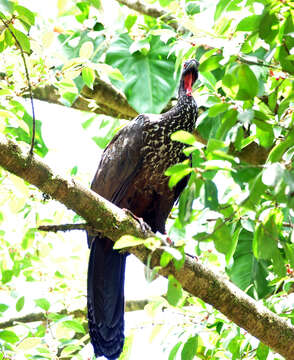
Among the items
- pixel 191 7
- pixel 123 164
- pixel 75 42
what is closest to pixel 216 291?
pixel 123 164

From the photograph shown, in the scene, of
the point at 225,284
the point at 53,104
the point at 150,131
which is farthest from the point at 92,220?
the point at 53,104

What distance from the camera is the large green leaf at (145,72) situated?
4.01 metres

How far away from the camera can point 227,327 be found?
A: 2.93 m

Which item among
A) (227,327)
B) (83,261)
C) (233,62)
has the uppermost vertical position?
(233,62)

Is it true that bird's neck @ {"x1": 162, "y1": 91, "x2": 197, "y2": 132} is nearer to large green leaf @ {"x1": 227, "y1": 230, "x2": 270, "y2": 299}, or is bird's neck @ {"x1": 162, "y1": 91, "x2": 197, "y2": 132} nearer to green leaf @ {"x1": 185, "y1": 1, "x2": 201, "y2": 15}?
green leaf @ {"x1": 185, "y1": 1, "x2": 201, "y2": 15}

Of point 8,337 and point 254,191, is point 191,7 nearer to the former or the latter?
point 8,337

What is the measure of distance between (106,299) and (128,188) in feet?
2.06

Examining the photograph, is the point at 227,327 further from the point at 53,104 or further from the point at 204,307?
the point at 53,104

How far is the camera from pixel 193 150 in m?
1.81

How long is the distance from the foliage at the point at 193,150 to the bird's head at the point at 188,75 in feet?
0.55

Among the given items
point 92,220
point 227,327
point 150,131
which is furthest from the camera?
point 150,131

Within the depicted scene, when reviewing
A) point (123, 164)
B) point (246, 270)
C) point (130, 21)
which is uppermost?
point (130, 21)

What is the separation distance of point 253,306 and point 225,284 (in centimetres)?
15

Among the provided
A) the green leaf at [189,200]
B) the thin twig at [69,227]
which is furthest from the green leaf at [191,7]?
the green leaf at [189,200]
